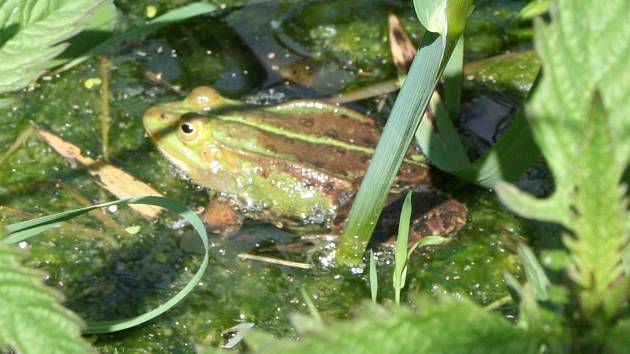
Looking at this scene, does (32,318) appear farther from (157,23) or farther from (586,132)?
(157,23)

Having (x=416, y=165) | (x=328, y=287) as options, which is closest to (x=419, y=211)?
(x=416, y=165)

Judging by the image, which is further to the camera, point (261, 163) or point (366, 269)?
point (261, 163)

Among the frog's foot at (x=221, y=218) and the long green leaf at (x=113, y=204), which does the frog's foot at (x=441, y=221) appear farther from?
the long green leaf at (x=113, y=204)

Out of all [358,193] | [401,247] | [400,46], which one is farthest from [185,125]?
[401,247]

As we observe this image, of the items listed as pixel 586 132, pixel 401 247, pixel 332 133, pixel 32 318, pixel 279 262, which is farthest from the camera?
pixel 332 133

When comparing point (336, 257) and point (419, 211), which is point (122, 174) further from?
point (419, 211)

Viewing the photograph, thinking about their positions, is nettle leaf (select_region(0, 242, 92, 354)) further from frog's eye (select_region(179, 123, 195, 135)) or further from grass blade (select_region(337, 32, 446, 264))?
frog's eye (select_region(179, 123, 195, 135))

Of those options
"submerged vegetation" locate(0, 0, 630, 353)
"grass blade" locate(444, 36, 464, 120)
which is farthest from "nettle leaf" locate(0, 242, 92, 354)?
"grass blade" locate(444, 36, 464, 120)
